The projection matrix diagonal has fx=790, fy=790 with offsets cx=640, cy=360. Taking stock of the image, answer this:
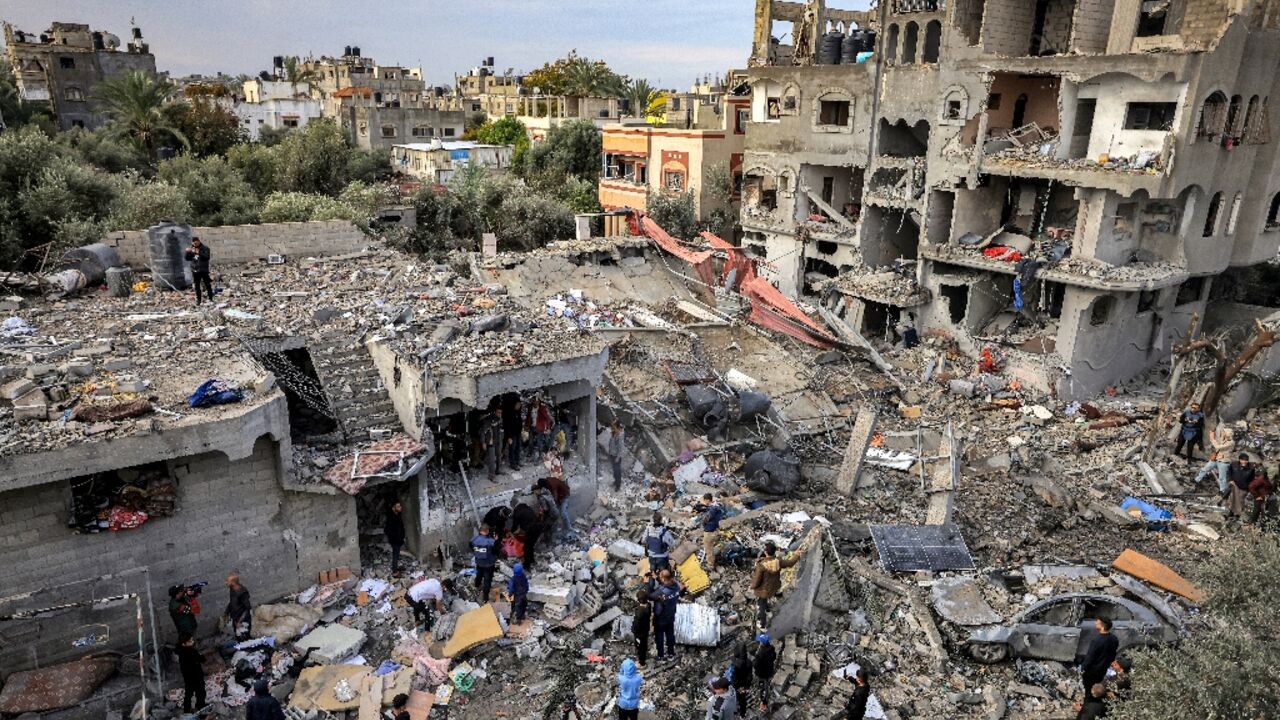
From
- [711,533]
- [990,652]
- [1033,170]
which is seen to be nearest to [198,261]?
[711,533]

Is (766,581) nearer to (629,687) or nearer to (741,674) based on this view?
(741,674)

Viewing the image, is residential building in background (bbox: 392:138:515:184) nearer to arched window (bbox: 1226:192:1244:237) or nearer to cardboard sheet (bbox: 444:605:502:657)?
arched window (bbox: 1226:192:1244:237)

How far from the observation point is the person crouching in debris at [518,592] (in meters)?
10.7

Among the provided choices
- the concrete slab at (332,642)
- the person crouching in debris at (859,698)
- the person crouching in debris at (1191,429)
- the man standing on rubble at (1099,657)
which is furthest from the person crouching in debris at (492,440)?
the person crouching in debris at (1191,429)

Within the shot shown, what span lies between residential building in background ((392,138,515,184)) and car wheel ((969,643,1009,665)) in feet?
116

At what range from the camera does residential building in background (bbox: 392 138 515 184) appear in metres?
42.8

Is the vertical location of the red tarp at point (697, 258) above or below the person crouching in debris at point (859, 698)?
above

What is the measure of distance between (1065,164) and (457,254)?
60.0ft

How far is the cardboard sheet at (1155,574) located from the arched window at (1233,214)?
16175 mm

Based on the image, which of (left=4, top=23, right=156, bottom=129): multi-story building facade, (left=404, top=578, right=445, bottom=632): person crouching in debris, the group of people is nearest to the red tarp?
the group of people

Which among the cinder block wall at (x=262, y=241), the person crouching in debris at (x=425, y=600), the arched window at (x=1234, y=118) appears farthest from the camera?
the arched window at (x=1234, y=118)

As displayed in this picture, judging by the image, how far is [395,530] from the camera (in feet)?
38.5

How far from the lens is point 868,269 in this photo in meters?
28.7

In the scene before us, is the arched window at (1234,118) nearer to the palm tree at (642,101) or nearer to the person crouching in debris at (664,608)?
the person crouching in debris at (664,608)
